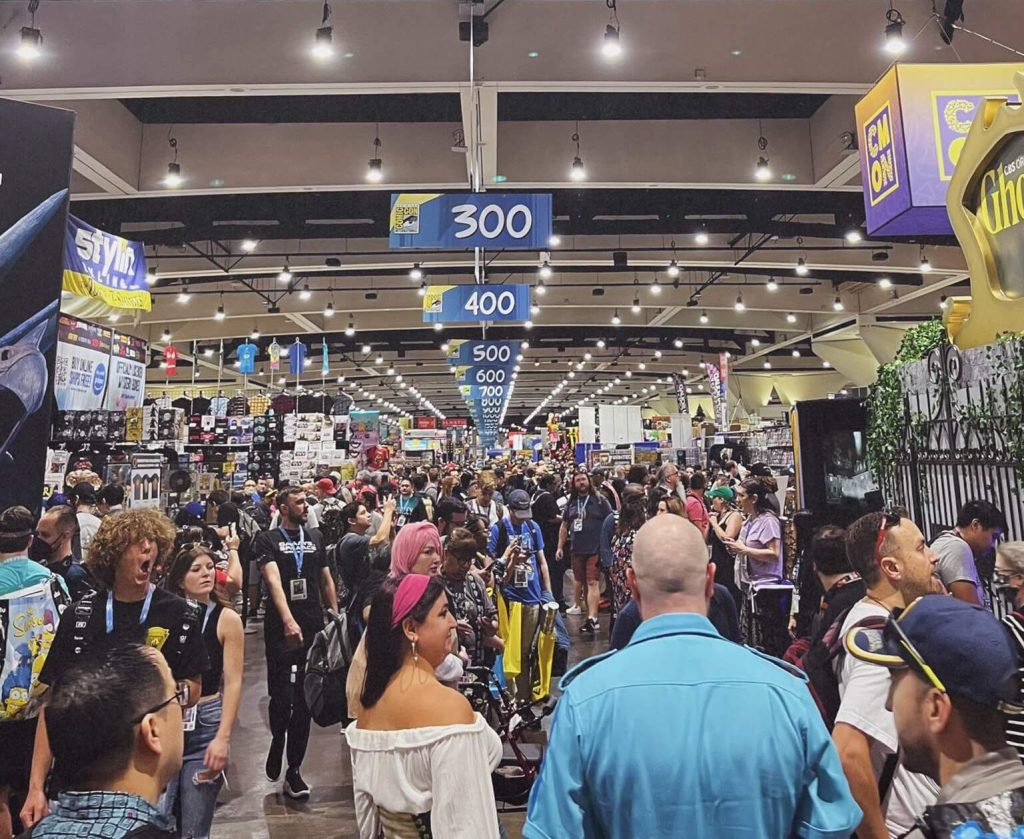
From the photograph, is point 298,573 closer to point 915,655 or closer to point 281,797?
point 281,797

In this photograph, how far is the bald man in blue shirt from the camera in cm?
130

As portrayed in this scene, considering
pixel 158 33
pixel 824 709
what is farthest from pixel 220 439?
pixel 824 709

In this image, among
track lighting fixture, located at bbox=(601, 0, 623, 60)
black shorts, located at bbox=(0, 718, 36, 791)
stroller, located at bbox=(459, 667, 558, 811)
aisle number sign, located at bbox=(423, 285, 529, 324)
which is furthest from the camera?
aisle number sign, located at bbox=(423, 285, 529, 324)

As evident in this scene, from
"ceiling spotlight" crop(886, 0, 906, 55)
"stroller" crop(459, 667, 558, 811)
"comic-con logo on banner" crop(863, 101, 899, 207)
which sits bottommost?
"stroller" crop(459, 667, 558, 811)

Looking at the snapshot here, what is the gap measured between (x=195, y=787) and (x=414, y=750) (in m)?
1.26

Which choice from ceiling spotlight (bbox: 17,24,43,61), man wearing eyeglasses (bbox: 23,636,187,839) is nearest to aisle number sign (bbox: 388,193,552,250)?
ceiling spotlight (bbox: 17,24,43,61)

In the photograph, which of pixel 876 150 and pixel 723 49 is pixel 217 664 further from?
pixel 723 49

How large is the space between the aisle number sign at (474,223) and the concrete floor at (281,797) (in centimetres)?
A: 493

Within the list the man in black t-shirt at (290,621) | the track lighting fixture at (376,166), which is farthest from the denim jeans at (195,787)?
the track lighting fixture at (376,166)

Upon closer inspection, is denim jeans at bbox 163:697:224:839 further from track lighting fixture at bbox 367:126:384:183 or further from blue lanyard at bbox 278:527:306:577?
track lighting fixture at bbox 367:126:384:183

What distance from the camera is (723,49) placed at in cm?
713

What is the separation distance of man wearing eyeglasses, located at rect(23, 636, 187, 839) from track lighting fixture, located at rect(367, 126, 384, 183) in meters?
8.71

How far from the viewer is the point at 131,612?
2576 millimetres

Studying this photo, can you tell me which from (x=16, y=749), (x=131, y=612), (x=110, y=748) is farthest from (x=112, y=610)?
(x=110, y=748)
